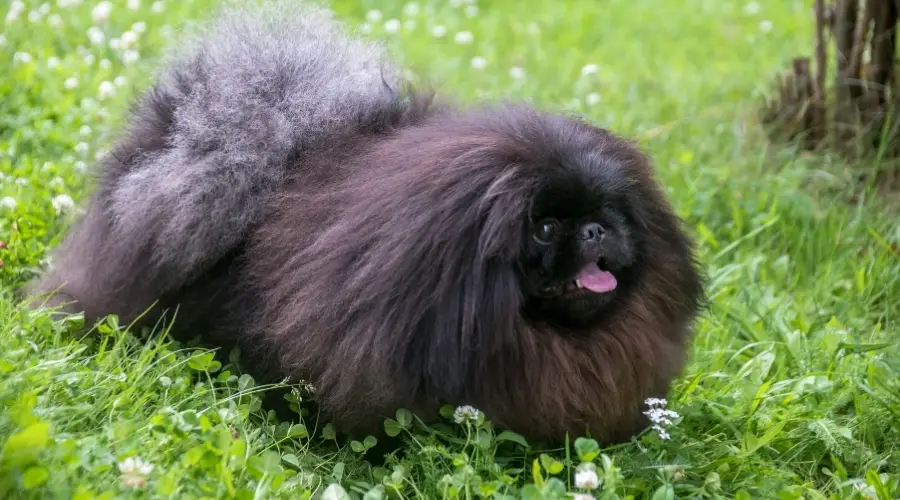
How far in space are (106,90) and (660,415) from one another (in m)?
3.29

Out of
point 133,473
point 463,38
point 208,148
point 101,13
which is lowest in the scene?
point 133,473

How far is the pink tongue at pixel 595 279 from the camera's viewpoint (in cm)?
243

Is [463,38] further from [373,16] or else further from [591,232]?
[591,232]

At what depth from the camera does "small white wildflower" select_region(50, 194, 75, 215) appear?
11.7 feet

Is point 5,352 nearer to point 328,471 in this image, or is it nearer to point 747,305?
point 328,471

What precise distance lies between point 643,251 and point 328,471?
1.04 meters

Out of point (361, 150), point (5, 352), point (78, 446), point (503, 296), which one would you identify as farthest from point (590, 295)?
point (5, 352)

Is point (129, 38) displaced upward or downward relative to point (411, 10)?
upward

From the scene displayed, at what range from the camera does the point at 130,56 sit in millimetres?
5195

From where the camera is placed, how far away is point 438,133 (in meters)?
2.63

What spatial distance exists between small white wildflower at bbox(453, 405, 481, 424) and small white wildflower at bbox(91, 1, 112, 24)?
13.2 ft

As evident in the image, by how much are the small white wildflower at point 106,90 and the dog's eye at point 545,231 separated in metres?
3.09

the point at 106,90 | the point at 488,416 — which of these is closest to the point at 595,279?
the point at 488,416

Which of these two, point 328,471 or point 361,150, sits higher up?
point 361,150
